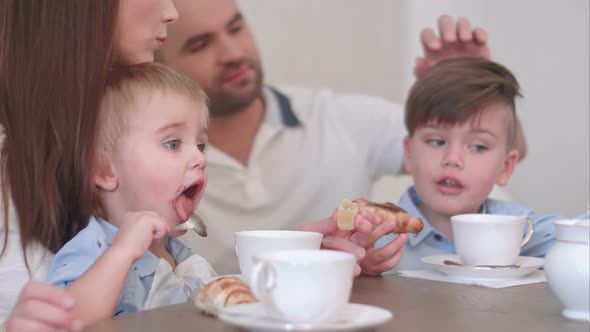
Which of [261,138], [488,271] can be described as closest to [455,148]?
[488,271]

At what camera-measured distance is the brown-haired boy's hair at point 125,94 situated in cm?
135

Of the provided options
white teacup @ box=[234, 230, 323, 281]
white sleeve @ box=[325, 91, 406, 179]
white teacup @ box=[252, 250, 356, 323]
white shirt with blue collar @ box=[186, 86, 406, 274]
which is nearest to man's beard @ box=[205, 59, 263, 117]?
white shirt with blue collar @ box=[186, 86, 406, 274]

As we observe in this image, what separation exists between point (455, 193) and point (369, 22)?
5.70 feet

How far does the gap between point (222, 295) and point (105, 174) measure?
50cm

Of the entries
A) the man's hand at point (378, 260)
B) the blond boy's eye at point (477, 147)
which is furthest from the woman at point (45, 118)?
the blond boy's eye at point (477, 147)

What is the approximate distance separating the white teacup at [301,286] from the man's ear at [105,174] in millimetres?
616

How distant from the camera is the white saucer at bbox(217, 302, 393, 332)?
77 cm

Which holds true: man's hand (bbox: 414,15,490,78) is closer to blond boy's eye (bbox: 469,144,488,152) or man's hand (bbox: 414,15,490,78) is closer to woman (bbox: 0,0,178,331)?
blond boy's eye (bbox: 469,144,488,152)

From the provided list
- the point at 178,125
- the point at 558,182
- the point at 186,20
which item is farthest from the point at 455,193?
the point at 558,182

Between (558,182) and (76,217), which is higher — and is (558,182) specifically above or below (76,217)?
below

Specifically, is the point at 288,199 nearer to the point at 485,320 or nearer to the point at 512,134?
the point at 512,134

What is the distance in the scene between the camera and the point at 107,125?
136 cm

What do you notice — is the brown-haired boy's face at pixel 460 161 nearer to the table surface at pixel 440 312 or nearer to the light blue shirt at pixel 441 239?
the light blue shirt at pixel 441 239

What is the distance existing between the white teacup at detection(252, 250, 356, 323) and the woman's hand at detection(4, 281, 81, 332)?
9.4 inches
